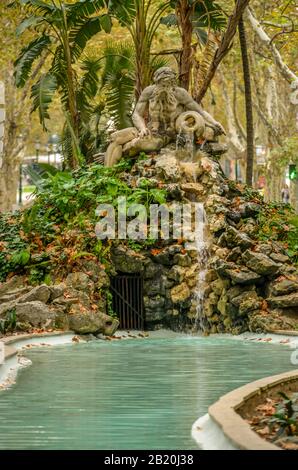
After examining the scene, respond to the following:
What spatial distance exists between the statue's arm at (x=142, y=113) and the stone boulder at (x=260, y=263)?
4042 millimetres

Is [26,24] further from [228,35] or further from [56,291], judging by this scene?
[56,291]

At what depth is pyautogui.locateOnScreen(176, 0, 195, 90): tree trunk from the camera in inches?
1046

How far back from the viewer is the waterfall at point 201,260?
21219 mm

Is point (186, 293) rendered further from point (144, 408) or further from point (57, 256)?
point (144, 408)

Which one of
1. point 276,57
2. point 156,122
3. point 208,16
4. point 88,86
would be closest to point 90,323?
point 156,122

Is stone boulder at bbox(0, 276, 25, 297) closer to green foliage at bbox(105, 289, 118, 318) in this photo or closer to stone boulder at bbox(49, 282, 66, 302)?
stone boulder at bbox(49, 282, 66, 302)

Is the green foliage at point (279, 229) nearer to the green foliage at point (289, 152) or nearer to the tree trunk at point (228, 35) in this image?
the tree trunk at point (228, 35)

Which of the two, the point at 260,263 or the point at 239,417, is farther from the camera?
the point at 260,263

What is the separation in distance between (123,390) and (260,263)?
8.40m

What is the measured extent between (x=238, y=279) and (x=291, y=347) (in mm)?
3179

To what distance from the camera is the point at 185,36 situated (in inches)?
1053

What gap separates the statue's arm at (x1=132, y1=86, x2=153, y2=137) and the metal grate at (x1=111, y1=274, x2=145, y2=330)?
3.33 m

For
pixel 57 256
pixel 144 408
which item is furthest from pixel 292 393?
pixel 57 256

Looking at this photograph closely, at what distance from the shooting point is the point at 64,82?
28.9 metres
